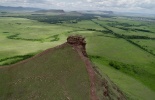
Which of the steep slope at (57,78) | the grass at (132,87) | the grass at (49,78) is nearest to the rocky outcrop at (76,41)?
the steep slope at (57,78)

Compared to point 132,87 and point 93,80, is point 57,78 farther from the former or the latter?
point 132,87

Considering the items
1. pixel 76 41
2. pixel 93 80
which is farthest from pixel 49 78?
pixel 76 41

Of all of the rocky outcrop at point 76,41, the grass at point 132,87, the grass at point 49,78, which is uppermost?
the rocky outcrop at point 76,41

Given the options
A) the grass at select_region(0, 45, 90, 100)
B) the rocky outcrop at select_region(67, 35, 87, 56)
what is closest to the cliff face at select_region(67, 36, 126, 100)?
the rocky outcrop at select_region(67, 35, 87, 56)

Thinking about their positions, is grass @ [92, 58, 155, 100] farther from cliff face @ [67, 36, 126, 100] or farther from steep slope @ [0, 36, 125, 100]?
steep slope @ [0, 36, 125, 100]

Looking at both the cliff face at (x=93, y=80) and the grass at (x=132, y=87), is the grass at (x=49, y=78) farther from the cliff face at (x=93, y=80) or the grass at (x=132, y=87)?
the grass at (x=132, y=87)

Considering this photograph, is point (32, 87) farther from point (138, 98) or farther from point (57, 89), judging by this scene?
point (138, 98)

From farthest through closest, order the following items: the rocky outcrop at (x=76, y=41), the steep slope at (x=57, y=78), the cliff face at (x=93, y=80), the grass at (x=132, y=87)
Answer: the grass at (x=132, y=87) → the rocky outcrop at (x=76, y=41) → the steep slope at (x=57, y=78) → the cliff face at (x=93, y=80)

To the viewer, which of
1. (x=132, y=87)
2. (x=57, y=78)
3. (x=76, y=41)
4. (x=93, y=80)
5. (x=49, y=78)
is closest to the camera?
(x=93, y=80)
